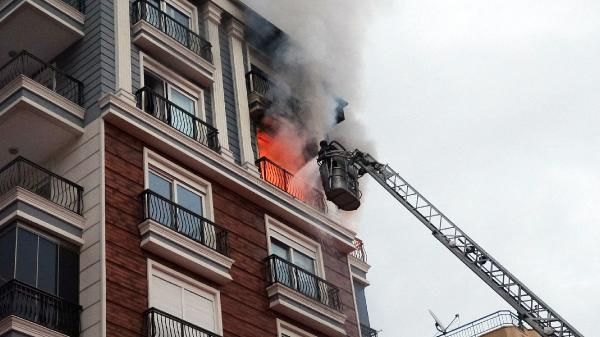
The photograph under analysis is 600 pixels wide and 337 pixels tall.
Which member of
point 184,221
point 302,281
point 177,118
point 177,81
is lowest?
point 302,281

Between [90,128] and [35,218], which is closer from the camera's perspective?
[35,218]

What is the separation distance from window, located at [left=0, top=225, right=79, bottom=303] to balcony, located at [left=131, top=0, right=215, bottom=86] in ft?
25.7

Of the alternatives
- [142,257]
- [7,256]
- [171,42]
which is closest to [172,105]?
[171,42]

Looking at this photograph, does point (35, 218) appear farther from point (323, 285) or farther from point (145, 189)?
point (323, 285)

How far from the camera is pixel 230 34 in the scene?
118 feet

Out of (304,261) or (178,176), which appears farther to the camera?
(304,261)

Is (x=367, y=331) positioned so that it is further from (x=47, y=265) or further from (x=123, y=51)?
(x=47, y=265)

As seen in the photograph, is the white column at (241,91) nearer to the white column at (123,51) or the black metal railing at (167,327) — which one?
the white column at (123,51)

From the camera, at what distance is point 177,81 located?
3259 cm

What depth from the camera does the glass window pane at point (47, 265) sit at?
83.4 ft

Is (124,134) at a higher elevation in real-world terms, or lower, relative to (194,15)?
lower

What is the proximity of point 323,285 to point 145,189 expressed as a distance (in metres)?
7.10

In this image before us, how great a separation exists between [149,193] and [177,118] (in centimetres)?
399

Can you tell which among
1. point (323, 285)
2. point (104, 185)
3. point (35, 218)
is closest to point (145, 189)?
point (104, 185)
